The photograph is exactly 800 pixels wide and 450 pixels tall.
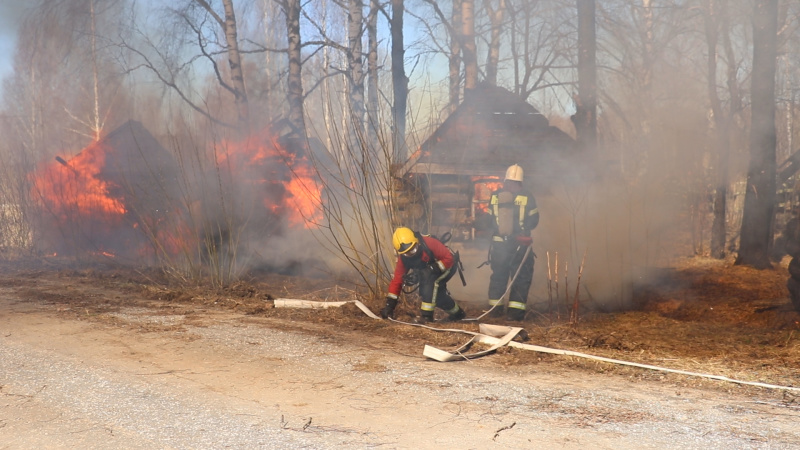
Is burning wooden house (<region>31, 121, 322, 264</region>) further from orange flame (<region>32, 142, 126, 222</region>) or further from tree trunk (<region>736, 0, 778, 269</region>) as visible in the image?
tree trunk (<region>736, 0, 778, 269</region>)

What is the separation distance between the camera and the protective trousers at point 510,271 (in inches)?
317

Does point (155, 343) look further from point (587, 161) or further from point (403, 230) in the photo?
point (587, 161)

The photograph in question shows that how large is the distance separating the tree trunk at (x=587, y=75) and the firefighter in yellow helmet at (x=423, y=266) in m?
5.41

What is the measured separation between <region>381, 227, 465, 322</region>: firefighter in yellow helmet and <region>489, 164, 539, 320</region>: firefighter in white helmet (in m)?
0.81

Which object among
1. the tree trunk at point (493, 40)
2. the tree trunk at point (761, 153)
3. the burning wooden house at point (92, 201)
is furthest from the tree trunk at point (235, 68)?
the tree trunk at point (761, 153)

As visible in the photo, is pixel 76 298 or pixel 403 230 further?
pixel 76 298

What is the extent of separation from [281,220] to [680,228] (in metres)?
8.75

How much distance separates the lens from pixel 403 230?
741cm

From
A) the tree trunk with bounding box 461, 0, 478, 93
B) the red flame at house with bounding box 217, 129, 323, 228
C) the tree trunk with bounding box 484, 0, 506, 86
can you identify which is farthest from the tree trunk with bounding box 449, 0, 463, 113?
the red flame at house with bounding box 217, 129, 323, 228

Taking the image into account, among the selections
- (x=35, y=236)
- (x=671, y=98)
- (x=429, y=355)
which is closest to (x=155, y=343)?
(x=429, y=355)

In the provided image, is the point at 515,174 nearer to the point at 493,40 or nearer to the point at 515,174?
the point at 515,174

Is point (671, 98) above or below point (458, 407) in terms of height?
above

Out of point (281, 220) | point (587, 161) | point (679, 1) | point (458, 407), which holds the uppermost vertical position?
point (679, 1)

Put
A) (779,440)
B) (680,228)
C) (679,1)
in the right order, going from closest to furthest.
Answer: (779,440)
(680,228)
(679,1)
